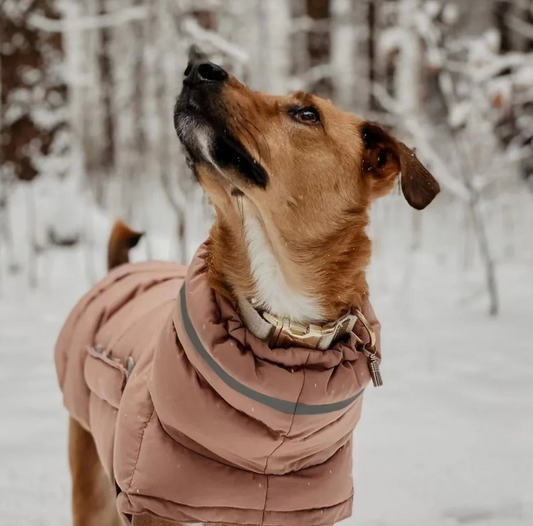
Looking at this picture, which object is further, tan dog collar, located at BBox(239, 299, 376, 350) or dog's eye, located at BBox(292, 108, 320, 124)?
dog's eye, located at BBox(292, 108, 320, 124)

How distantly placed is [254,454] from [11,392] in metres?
2.89

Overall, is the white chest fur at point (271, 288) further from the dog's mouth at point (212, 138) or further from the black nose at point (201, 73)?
the black nose at point (201, 73)

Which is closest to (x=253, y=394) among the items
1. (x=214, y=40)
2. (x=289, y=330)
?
(x=289, y=330)

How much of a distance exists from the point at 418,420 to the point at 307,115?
7.71ft

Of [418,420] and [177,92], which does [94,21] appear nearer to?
[177,92]

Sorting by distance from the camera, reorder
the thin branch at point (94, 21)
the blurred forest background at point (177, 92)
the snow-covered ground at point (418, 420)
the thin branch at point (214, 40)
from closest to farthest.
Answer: the snow-covered ground at point (418, 420) → the thin branch at point (214, 40) → the blurred forest background at point (177, 92) → the thin branch at point (94, 21)

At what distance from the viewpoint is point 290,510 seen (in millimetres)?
1974

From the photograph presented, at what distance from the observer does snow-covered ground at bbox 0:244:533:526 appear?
9.66 feet

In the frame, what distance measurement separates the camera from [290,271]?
212cm

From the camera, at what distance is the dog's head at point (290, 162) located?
203 cm

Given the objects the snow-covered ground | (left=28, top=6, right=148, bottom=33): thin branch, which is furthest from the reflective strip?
(left=28, top=6, right=148, bottom=33): thin branch

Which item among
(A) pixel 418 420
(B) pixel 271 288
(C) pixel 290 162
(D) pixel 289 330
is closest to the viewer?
(D) pixel 289 330

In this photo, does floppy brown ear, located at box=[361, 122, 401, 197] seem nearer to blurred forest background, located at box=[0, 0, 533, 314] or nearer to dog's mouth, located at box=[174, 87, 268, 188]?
dog's mouth, located at box=[174, 87, 268, 188]

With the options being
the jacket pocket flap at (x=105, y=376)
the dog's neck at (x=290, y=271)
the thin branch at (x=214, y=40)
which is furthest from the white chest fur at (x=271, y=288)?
the thin branch at (x=214, y=40)
